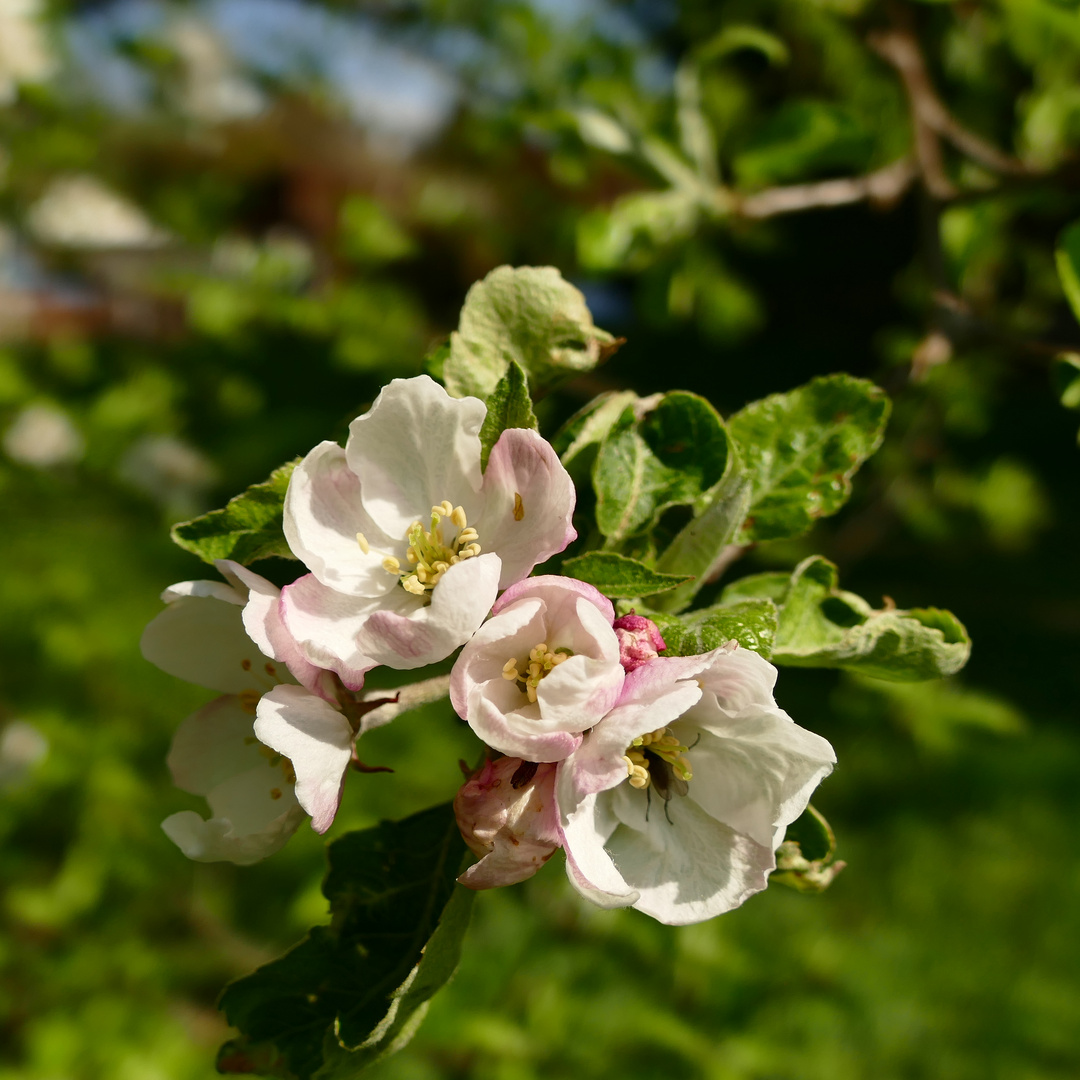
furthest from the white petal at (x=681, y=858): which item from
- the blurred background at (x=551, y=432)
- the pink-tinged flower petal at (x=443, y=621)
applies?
the blurred background at (x=551, y=432)

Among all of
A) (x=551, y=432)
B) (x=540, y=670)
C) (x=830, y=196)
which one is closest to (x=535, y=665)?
(x=540, y=670)

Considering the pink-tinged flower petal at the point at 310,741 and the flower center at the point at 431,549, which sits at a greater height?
the flower center at the point at 431,549

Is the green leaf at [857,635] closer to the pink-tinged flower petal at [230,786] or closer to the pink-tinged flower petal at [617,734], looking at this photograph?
the pink-tinged flower petal at [617,734]

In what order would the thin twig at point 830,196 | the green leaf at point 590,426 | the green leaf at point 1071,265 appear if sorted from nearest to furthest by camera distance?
the green leaf at point 590,426, the green leaf at point 1071,265, the thin twig at point 830,196

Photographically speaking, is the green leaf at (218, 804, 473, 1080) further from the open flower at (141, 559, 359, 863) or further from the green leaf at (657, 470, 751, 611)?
the green leaf at (657, 470, 751, 611)

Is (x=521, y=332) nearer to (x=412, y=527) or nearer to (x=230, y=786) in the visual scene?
(x=412, y=527)
